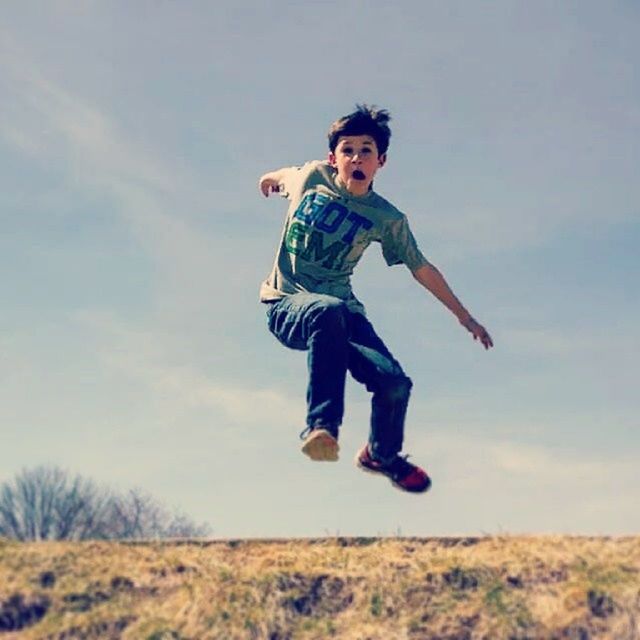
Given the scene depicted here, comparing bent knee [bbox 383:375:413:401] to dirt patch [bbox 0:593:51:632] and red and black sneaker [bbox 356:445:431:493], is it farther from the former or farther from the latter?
dirt patch [bbox 0:593:51:632]

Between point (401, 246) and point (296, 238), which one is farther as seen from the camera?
point (401, 246)

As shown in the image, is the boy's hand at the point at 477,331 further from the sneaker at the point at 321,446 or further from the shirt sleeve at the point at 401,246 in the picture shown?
the sneaker at the point at 321,446

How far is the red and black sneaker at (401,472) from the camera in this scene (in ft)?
19.6

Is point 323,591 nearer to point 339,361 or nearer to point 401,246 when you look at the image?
point 339,361

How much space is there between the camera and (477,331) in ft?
20.8

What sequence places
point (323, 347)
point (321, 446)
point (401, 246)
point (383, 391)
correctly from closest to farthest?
point (321, 446)
point (323, 347)
point (383, 391)
point (401, 246)

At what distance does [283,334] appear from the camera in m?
6.04

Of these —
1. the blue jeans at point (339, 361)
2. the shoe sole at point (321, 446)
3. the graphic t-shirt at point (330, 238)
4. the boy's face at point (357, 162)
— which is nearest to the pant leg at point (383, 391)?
the blue jeans at point (339, 361)

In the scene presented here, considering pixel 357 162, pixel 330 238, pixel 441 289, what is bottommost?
pixel 441 289

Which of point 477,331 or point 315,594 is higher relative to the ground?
point 477,331

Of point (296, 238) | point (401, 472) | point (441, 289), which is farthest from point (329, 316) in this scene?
point (401, 472)

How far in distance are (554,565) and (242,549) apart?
1.68 meters

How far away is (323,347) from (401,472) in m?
1.11

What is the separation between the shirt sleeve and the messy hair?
0.65 meters
